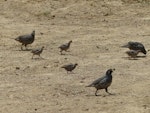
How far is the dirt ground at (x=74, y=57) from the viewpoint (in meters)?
14.1

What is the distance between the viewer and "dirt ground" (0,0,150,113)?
46.1 feet

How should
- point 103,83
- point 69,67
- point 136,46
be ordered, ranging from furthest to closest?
point 136,46
point 69,67
point 103,83

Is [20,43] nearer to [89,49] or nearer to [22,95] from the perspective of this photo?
[89,49]

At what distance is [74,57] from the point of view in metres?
20.0

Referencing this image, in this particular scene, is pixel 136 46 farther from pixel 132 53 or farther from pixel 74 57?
pixel 74 57

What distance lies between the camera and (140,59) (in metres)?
19.7

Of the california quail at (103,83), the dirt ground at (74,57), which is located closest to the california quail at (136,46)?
the dirt ground at (74,57)

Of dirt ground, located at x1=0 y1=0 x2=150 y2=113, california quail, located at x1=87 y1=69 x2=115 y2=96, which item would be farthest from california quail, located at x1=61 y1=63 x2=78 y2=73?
california quail, located at x1=87 y1=69 x2=115 y2=96

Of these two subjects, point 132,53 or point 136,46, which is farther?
point 136,46

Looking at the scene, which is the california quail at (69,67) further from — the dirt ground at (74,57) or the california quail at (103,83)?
the california quail at (103,83)

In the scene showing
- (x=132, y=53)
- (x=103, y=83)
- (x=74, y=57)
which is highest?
(x=103, y=83)

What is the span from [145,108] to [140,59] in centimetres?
636

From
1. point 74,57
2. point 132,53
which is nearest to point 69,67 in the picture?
point 74,57

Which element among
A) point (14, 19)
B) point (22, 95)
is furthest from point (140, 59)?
point (14, 19)
